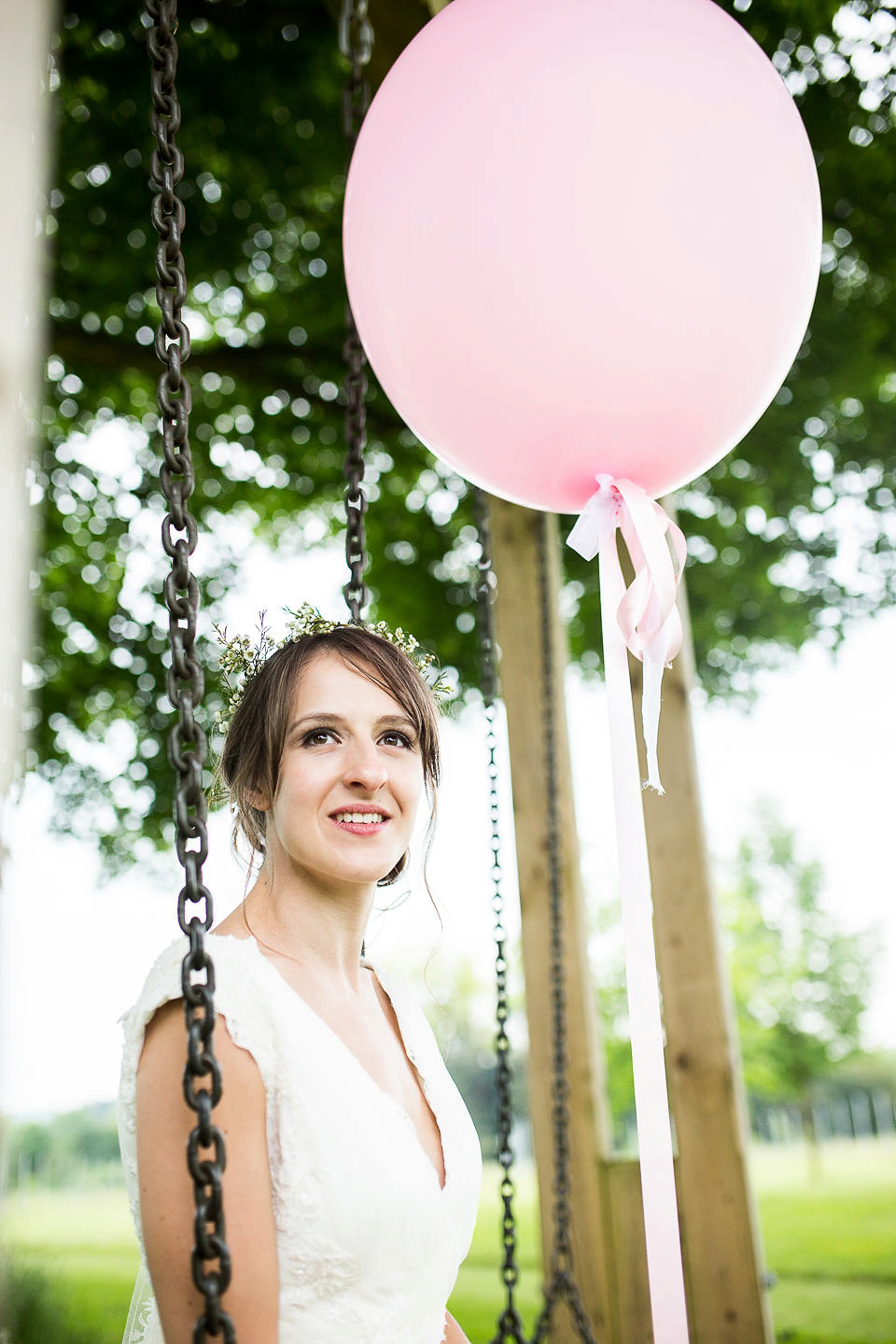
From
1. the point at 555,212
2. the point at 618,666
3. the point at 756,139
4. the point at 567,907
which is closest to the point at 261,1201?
the point at 618,666

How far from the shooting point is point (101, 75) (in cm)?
570

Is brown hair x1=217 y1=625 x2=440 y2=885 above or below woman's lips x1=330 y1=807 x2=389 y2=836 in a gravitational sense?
above

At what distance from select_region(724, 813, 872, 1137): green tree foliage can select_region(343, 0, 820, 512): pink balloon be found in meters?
14.3

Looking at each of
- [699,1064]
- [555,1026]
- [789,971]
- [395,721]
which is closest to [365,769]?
[395,721]

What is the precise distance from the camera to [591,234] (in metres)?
1.71

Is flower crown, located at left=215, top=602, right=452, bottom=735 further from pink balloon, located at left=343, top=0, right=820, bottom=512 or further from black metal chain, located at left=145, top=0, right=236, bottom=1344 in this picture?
black metal chain, located at left=145, top=0, right=236, bottom=1344

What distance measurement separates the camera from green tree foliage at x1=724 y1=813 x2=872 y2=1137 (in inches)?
599

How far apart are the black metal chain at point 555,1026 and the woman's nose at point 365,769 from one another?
1.88 m

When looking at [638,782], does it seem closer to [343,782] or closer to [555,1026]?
[343,782]

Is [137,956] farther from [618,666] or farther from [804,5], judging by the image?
[804,5]

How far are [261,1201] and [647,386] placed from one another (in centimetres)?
133

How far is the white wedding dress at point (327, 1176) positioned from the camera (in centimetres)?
151

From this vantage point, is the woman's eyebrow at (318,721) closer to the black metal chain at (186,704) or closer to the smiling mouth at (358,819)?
the smiling mouth at (358,819)

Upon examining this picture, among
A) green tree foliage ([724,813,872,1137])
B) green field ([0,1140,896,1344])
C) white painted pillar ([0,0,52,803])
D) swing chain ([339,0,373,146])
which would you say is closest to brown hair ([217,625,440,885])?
white painted pillar ([0,0,52,803])
